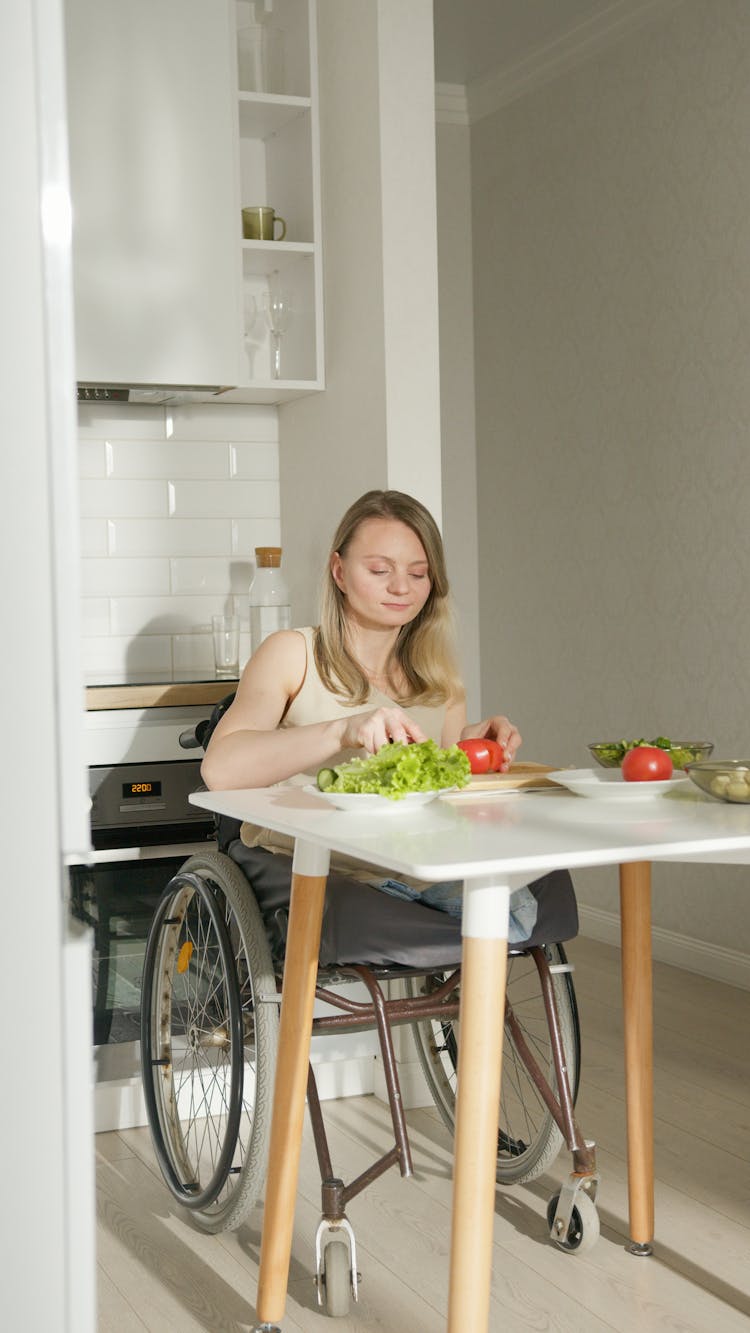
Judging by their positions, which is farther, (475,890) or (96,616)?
(96,616)

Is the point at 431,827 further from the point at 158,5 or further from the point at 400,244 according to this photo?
the point at 158,5

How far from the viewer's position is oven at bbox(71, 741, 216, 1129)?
3.10 metres

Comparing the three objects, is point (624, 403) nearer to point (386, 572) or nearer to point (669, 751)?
point (386, 572)

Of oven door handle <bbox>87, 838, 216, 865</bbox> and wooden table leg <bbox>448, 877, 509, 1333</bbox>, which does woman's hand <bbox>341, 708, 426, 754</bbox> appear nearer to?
wooden table leg <bbox>448, 877, 509, 1333</bbox>

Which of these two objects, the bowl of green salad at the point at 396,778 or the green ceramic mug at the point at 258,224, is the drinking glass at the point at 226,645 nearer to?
the green ceramic mug at the point at 258,224

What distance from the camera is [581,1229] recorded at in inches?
94.1

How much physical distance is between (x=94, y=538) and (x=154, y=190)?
851 millimetres

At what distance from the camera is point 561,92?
484cm

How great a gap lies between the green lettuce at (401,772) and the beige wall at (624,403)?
227 cm

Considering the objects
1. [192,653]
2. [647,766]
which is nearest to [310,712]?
[647,766]

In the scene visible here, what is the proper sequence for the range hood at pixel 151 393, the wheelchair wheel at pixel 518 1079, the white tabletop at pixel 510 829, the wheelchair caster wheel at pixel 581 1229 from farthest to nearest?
the range hood at pixel 151 393 → the wheelchair wheel at pixel 518 1079 → the wheelchair caster wheel at pixel 581 1229 → the white tabletop at pixel 510 829

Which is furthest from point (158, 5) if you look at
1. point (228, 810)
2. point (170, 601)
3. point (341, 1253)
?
point (341, 1253)

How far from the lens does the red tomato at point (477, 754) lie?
2.22 meters

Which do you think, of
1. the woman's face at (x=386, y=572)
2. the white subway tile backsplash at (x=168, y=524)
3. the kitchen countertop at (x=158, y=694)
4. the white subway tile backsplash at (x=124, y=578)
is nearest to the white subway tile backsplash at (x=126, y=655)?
the white subway tile backsplash at (x=168, y=524)
